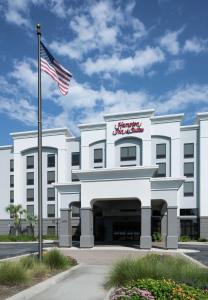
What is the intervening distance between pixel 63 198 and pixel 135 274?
2278cm

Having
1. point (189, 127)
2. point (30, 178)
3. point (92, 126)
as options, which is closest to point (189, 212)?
point (189, 127)

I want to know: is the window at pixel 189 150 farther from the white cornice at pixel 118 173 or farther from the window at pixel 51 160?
the white cornice at pixel 118 173


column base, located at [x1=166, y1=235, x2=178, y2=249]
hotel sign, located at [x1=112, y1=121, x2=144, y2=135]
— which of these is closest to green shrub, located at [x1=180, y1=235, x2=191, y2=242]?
hotel sign, located at [x1=112, y1=121, x2=144, y2=135]

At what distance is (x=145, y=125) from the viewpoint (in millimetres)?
51312

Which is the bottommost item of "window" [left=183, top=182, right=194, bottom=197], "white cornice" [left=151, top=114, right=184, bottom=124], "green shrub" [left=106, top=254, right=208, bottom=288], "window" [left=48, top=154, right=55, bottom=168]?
"window" [left=183, top=182, right=194, bottom=197]

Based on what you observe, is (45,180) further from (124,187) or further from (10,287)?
(10,287)

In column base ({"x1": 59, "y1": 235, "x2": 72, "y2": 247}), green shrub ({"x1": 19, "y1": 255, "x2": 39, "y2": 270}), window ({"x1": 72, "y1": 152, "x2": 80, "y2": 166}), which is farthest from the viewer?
window ({"x1": 72, "y1": 152, "x2": 80, "y2": 166})

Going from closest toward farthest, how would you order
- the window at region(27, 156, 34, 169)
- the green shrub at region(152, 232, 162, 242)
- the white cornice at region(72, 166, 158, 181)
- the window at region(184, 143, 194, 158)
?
1. the white cornice at region(72, 166, 158, 181)
2. the green shrub at region(152, 232, 162, 242)
3. the window at region(184, 143, 194, 158)
4. the window at region(27, 156, 34, 169)

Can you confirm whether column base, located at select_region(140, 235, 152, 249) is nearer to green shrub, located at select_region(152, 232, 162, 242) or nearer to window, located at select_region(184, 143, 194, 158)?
green shrub, located at select_region(152, 232, 162, 242)

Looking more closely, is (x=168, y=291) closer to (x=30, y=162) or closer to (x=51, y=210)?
(x=51, y=210)

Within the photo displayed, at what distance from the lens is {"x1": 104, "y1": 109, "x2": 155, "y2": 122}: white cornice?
51088 mm

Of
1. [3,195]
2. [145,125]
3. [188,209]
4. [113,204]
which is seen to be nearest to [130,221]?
[113,204]

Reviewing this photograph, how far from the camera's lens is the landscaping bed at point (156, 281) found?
299 inches

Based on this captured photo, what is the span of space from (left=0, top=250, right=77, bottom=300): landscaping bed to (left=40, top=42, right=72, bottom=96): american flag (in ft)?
24.6
